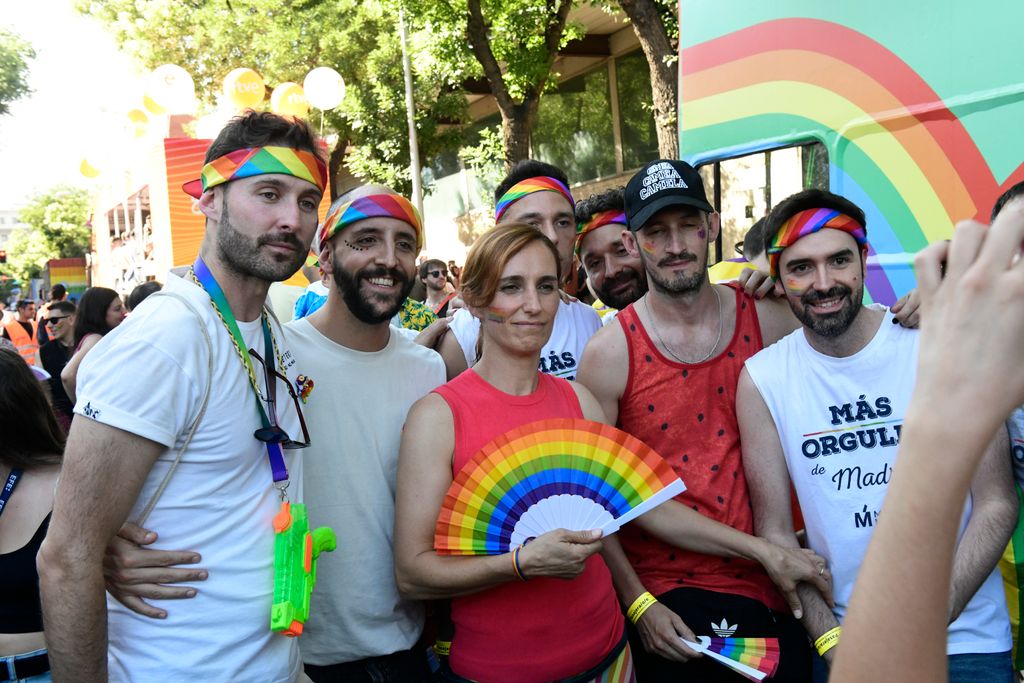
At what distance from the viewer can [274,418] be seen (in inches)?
88.4

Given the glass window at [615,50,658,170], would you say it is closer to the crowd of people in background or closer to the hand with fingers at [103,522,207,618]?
the crowd of people in background

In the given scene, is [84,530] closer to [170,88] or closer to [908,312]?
[908,312]

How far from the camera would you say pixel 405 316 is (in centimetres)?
573

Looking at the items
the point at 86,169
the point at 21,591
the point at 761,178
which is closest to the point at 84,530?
the point at 21,591

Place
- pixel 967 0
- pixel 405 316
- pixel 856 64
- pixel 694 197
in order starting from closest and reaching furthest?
pixel 694 197
pixel 967 0
pixel 856 64
pixel 405 316

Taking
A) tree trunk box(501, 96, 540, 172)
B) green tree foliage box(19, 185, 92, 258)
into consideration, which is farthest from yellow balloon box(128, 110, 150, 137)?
green tree foliage box(19, 185, 92, 258)

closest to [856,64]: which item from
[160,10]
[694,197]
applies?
[694,197]

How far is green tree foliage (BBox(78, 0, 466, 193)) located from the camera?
20.0m

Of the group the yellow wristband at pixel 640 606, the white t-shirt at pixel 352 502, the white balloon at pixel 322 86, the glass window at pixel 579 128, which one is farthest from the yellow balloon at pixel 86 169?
the yellow wristband at pixel 640 606

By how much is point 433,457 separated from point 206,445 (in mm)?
683

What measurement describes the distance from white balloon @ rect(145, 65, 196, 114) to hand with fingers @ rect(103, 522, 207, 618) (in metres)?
17.2

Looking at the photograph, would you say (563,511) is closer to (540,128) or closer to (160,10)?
(540,128)

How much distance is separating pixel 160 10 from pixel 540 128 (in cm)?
1165

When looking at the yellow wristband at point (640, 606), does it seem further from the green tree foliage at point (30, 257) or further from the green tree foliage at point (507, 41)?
the green tree foliage at point (30, 257)
